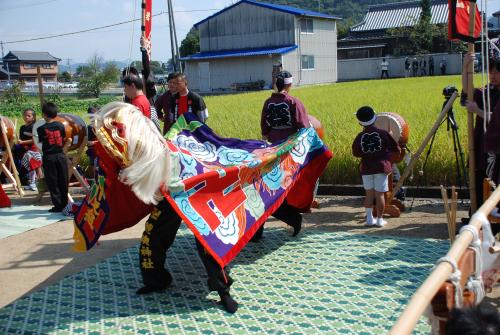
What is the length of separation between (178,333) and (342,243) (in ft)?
7.86

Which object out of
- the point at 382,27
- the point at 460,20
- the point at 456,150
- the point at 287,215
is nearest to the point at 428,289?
the point at 460,20

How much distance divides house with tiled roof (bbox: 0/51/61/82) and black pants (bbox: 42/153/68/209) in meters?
56.7

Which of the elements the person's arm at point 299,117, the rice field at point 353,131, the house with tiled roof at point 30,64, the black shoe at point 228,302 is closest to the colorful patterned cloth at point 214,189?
the black shoe at point 228,302

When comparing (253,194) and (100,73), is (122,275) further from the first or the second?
(100,73)

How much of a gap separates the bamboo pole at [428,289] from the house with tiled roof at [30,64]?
63387mm

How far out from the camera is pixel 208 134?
16.2 feet

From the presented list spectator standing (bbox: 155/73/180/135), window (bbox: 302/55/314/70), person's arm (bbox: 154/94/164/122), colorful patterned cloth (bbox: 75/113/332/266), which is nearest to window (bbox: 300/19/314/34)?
window (bbox: 302/55/314/70)

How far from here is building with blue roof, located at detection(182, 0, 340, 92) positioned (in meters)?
36.9

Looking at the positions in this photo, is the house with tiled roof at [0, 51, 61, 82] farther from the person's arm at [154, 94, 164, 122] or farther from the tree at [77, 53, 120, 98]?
the person's arm at [154, 94, 164, 122]

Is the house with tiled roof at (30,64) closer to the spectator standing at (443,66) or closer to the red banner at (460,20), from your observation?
the spectator standing at (443,66)

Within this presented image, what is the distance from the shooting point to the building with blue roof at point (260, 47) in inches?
1453

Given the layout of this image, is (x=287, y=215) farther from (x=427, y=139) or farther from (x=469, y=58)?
(x=469, y=58)

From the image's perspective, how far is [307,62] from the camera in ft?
127

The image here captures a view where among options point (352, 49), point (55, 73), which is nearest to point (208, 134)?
point (352, 49)
